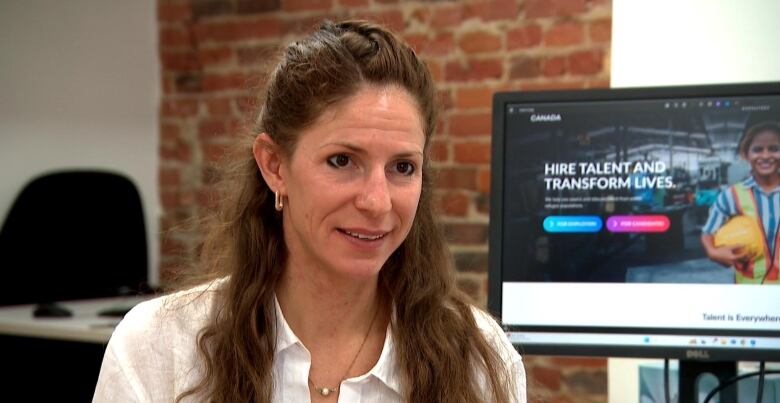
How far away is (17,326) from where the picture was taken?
288cm

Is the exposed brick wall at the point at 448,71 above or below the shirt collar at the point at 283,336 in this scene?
above

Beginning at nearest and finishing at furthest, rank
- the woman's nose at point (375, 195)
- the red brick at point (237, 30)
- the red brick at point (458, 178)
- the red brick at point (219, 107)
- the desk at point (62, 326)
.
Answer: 1. the woman's nose at point (375, 195)
2. the desk at point (62, 326)
3. the red brick at point (458, 178)
4. the red brick at point (237, 30)
5. the red brick at point (219, 107)

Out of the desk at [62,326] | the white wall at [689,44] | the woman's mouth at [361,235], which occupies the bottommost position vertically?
the desk at [62,326]

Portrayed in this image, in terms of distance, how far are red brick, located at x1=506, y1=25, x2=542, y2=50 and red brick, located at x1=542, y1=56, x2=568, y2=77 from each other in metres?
0.07

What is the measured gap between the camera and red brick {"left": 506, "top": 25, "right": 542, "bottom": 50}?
122 inches

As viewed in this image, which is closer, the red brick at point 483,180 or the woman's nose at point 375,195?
the woman's nose at point 375,195

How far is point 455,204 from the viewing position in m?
3.24

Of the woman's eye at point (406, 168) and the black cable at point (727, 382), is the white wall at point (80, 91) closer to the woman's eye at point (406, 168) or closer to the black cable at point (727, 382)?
the woman's eye at point (406, 168)

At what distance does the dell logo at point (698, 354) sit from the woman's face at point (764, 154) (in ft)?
1.01

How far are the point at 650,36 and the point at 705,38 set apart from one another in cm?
10

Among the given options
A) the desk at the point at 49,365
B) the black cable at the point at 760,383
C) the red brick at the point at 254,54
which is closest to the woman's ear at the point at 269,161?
the black cable at the point at 760,383

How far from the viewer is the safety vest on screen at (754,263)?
1.71 meters

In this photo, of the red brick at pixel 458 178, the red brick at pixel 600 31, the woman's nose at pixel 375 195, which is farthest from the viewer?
the red brick at pixel 458 178

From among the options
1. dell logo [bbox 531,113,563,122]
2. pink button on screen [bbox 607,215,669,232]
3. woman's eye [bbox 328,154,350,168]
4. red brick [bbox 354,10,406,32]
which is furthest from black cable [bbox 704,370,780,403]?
red brick [bbox 354,10,406,32]
